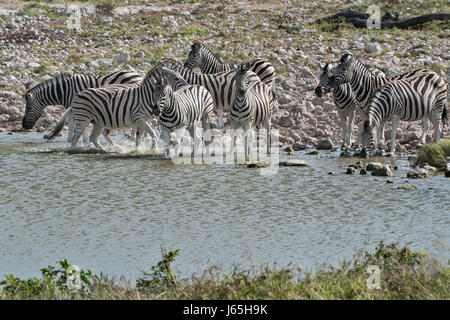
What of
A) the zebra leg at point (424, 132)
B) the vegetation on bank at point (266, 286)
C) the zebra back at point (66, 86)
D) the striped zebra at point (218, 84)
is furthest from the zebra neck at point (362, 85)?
the vegetation on bank at point (266, 286)

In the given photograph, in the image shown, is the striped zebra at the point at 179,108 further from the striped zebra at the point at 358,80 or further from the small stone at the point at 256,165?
the striped zebra at the point at 358,80

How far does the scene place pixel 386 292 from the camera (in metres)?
A: 5.61

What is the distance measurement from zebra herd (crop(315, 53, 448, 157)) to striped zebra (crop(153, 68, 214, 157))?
1992mm

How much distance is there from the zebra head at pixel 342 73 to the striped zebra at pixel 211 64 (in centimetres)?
261

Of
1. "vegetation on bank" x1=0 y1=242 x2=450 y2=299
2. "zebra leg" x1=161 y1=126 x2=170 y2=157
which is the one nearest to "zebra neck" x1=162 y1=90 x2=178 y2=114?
"zebra leg" x1=161 y1=126 x2=170 y2=157

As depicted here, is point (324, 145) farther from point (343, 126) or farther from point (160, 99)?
point (160, 99)

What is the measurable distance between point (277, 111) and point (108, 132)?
3.48 meters

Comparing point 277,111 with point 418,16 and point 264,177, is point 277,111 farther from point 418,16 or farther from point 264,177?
point 418,16

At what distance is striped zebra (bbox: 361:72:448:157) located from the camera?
531 inches

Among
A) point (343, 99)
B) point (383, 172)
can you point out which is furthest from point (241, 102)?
point (383, 172)

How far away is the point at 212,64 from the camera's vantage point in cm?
1734

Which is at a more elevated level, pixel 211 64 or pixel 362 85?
pixel 211 64

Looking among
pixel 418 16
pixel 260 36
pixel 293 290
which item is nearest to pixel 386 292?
pixel 293 290

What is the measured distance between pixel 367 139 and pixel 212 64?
16.2ft
